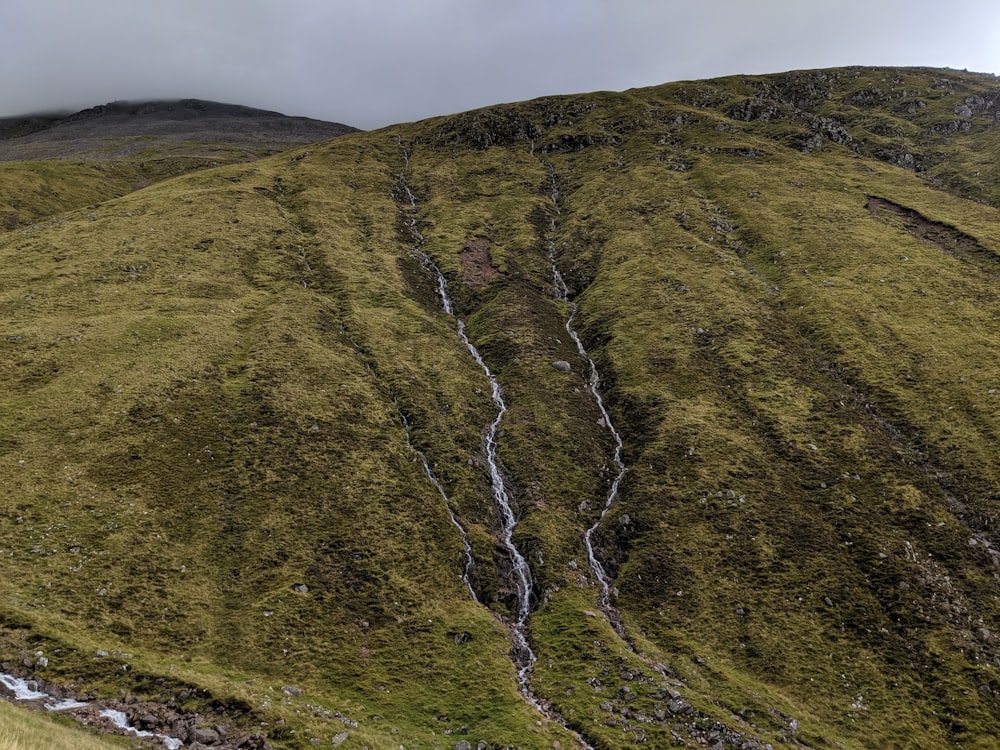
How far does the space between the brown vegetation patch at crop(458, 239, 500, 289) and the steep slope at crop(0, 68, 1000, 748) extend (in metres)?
0.76

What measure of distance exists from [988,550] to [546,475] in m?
34.5

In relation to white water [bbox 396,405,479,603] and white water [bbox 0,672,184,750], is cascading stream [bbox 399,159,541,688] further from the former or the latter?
white water [bbox 0,672,184,750]

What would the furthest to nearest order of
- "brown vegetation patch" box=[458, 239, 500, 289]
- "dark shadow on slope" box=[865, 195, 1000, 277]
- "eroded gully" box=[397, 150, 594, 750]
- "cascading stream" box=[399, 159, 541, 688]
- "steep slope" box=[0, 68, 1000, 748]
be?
"brown vegetation patch" box=[458, 239, 500, 289]
"dark shadow on slope" box=[865, 195, 1000, 277]
"cascading stream" box=[399, 159, 541, 688]
"eroded gully" box=[397, 150, 594, 750]
"steep slope" box=[0, 68, 1000, 748]

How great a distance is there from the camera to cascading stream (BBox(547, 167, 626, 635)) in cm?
4347

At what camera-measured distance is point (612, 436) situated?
2383 inches

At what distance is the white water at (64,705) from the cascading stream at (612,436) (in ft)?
91.7

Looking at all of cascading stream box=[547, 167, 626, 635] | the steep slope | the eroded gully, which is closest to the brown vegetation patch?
the steep slope

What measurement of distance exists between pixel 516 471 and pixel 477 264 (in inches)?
1952

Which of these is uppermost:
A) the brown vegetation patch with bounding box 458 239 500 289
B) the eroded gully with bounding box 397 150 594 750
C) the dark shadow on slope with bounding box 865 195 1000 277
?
the dark shadow on slope with bounding box 865 195 1000 277

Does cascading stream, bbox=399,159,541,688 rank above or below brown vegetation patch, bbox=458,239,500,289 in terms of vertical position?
below

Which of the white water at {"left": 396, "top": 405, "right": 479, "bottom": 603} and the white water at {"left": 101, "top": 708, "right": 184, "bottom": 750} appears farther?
the white water at {"left": 396, "top": 405, "right": 479, "bottom": 603}

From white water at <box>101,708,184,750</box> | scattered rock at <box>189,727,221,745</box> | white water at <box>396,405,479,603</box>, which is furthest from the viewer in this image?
white water at <box>396,405,479,603</box>

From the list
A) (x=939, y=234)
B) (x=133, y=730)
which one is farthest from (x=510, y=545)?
(x=939, y=234)

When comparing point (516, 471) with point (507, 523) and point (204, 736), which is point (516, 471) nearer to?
point (507, 523)
